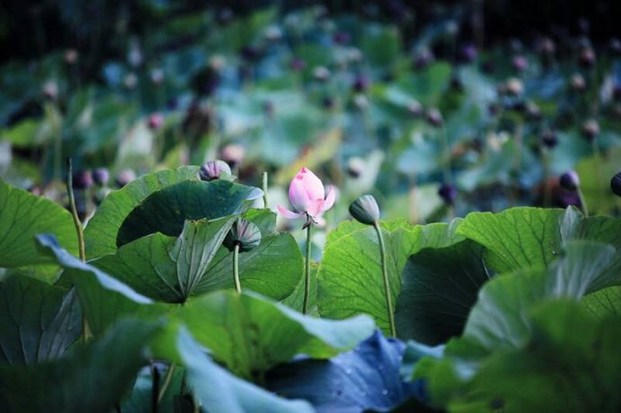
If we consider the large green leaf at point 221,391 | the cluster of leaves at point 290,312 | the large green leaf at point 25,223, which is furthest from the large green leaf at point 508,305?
the large green leaf at point 25,223

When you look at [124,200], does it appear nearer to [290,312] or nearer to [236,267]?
[236,267]

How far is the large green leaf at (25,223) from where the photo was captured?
2.25ft

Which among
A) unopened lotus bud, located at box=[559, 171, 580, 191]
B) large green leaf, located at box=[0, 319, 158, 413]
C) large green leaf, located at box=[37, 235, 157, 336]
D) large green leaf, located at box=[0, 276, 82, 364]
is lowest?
unopened lotus bud, located at box=[559, 171, 580, 191]

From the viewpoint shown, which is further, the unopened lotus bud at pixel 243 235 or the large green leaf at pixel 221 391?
the unopened lotus bud at pixel 243 235

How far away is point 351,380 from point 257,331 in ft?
0.25

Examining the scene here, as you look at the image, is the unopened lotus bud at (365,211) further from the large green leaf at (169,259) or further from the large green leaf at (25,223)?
the large green leaf at (25,223)

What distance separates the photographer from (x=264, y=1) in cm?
463

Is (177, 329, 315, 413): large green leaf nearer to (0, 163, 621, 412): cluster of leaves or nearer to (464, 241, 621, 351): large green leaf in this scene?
(0, 163, 621, 412): cluster of leaves

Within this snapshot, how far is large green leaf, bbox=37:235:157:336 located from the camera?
0.54m

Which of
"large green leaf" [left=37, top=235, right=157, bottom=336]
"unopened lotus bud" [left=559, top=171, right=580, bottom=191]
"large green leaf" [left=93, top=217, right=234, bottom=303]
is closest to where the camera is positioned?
"large green leaf" [left=37, top=235, right=157, bottom=336]

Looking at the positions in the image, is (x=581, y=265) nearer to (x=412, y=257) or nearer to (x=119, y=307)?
(x=412, y=257)

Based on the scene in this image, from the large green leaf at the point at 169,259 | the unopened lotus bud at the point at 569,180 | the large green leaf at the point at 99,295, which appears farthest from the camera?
the unopened lotus bud at the point at 569,180

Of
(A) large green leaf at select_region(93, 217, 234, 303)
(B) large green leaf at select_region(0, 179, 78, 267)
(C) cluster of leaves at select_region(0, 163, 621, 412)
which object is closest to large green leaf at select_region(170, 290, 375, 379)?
(C) cluster of leaves at select_region(0, 163, 621, 412)

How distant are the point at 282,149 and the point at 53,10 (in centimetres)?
213
